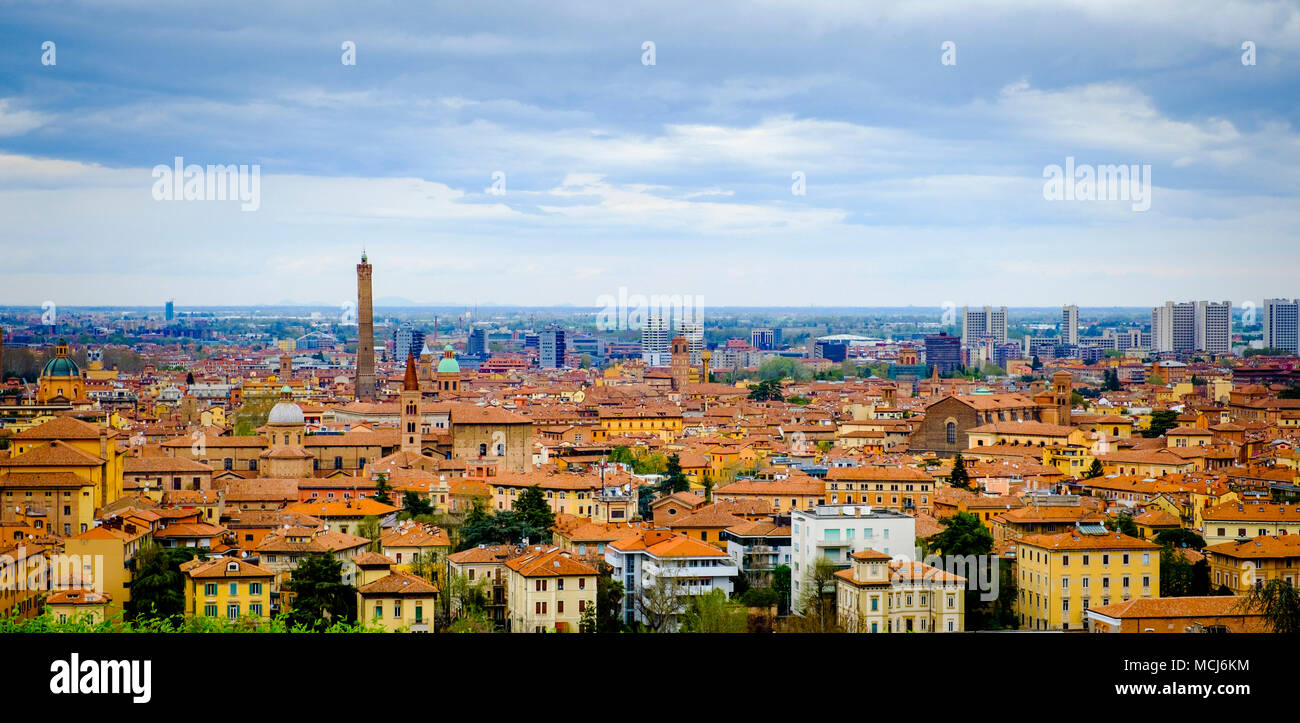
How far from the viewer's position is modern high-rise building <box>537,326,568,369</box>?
37.8m

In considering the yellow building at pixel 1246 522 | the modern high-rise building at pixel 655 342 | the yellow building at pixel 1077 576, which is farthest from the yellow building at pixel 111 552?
the modern high-rise building at pixel 655 342

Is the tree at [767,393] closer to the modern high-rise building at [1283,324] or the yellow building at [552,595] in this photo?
the modern high-rise building at [1283,324]

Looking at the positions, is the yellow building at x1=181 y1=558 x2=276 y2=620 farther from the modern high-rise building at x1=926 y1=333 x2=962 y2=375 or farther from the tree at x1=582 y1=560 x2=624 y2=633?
the modern high-rise building at x1=926 y1=333 x2=962 y2=375

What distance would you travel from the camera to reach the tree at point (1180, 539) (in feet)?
32.2

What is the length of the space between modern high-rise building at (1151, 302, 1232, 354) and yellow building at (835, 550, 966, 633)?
24.0 m

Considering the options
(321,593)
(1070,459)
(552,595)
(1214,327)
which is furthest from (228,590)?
(1214,327)

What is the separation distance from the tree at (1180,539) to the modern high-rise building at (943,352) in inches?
1021

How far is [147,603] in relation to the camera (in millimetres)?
7465

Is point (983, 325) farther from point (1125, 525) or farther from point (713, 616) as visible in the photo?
point (713, 616)

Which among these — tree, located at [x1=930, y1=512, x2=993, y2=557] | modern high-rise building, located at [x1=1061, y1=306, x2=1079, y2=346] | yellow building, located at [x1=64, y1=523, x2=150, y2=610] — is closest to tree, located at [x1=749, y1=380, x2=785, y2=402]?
modern high-rise building, located at [x1=1061, y1=306, x2=1079, y2=346]

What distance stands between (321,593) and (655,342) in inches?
1041
